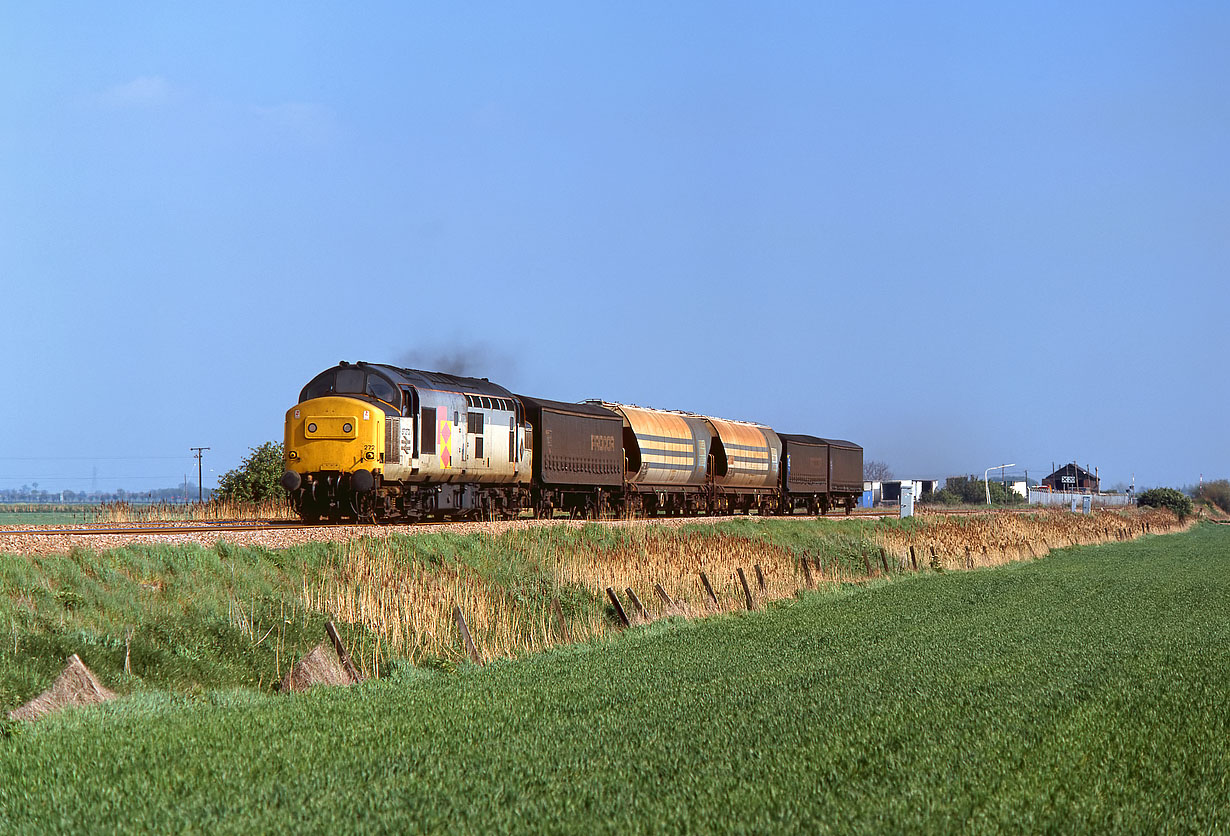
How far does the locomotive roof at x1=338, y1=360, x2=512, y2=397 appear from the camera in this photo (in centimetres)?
3019

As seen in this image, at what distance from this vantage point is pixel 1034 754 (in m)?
10.3

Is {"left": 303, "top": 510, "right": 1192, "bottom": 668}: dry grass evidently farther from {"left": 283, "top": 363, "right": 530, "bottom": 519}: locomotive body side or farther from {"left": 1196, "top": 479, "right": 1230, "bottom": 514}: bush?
{"left": 1196, "top": 479, "right": 1230, "bottom": 514}: bush

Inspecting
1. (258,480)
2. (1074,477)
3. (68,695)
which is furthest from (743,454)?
(1074,477)

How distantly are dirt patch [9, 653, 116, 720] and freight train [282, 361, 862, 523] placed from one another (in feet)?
50.7

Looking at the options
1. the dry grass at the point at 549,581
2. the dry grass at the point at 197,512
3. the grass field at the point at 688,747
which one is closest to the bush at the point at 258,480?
the dry grass at the point at 197,512

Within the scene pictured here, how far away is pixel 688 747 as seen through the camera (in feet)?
35.4

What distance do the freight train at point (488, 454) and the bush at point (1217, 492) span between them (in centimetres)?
13121

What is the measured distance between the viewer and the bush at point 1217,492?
532 feet

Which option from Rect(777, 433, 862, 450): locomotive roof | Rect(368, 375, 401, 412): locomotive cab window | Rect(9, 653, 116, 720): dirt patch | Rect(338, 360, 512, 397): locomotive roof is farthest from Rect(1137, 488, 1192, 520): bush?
Rect(9, 653, 116, 720): dirt patch

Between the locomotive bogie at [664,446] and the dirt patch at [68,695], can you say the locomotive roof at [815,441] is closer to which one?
the locomotive bogie at [664,446]

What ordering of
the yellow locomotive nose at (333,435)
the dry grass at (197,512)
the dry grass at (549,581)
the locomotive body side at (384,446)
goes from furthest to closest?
the dry grass at (197,512), the locomotive body side at (384,446), the yellow locomotive nose at (333,435), the dry grass at (549,581)

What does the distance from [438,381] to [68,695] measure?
1986 centimetres

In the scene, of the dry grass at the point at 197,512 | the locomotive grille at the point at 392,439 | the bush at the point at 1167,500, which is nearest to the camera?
the locomotive grille at the point at 392,439

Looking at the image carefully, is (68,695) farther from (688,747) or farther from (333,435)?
(333,435)
